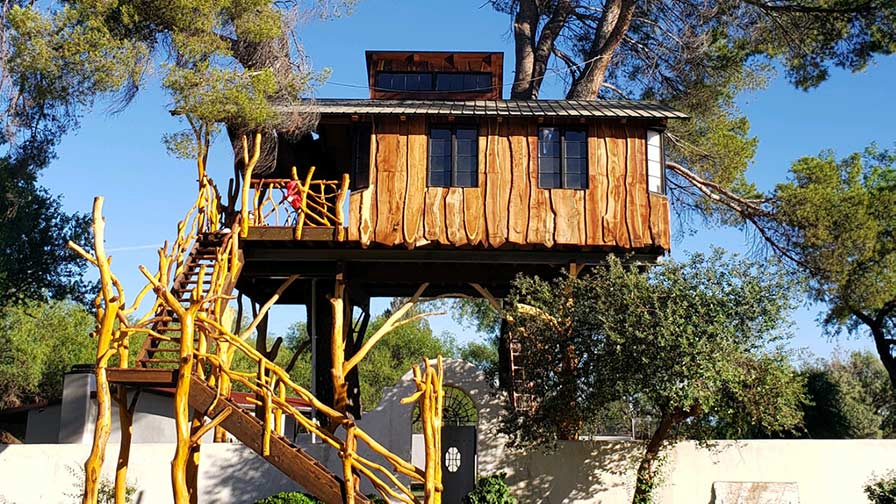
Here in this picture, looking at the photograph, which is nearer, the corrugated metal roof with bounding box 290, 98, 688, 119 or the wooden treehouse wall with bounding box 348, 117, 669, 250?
the wooden treehouse wall with bounding box 348, 117, 669, 250

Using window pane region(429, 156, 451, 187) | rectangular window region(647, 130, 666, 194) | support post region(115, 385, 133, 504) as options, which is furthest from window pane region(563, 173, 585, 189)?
support post region(115, 385, 133, 504)

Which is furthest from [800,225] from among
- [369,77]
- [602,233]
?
[369,77]

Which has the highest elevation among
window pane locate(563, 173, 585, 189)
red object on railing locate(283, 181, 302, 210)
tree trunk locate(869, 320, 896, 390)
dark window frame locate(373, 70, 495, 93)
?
dark window frame locate(373, 70, 495, 93)

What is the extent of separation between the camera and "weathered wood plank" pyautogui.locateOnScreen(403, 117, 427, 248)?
1784cm

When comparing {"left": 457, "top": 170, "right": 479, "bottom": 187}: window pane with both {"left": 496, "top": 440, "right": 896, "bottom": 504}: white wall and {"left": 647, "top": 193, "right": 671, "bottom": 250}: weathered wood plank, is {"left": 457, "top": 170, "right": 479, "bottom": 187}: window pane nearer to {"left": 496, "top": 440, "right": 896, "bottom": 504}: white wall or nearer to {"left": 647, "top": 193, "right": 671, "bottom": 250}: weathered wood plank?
{"left": 647, "top": 193, "right": 671, "bottom": 250}: weathered wood plank

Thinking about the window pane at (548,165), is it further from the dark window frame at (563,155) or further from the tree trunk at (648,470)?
the tree trunk at (648,470)

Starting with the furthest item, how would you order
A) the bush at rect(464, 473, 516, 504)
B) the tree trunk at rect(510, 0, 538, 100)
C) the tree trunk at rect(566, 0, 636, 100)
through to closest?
the tree trunk at rect(510, 0, 538, 100) < the tree trunk at rect(566, 0, 636, 100) < the bush at rect(464, 473, 516, 504)

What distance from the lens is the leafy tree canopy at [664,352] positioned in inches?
556

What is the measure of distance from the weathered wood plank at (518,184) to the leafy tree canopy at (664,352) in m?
2.28

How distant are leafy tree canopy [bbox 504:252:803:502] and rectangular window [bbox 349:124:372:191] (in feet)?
14.6

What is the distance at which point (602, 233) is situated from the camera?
17844mm

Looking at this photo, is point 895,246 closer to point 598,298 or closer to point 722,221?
point 722,221

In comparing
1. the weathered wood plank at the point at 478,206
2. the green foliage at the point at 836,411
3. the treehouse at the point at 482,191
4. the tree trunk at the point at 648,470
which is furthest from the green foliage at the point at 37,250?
the green foliage at the point at 836,411

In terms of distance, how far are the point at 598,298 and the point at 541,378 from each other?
5.34ft
